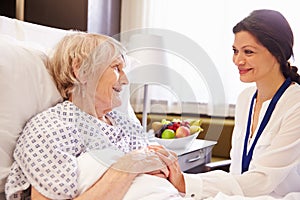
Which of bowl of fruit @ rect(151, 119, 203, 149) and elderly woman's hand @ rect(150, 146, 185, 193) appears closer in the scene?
elderly woman's hand @ rect(150, 146, 185, 193)

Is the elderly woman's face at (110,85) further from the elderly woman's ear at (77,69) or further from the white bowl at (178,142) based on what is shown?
the white bowl at (178,142)

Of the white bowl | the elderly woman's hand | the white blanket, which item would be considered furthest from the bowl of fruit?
the white blanket

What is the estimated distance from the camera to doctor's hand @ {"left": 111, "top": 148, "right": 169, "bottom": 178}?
90 cm

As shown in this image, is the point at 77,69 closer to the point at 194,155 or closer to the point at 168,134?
the point at 168,134

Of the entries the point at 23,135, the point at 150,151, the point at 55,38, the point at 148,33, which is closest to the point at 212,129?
the point at 150,151

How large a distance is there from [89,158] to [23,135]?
0.19 m

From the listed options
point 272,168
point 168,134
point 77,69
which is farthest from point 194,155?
point 77,69

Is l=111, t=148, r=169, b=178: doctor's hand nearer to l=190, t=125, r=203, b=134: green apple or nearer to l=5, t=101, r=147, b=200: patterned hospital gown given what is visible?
l=5, t=101, r=147, b=200: patterned hospital gown

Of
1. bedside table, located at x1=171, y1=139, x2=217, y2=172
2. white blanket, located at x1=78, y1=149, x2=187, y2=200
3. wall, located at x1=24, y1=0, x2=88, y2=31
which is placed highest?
wall, located at x1=24, y1=0, x2=88, y2=31

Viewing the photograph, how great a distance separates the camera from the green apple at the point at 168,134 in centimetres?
127

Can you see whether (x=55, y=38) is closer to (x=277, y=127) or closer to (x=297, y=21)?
(x=277, y=127)

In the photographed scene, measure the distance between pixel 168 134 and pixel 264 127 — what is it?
34cm

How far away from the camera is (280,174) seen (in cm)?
106

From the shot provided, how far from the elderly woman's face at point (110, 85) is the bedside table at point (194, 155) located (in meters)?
0.49
